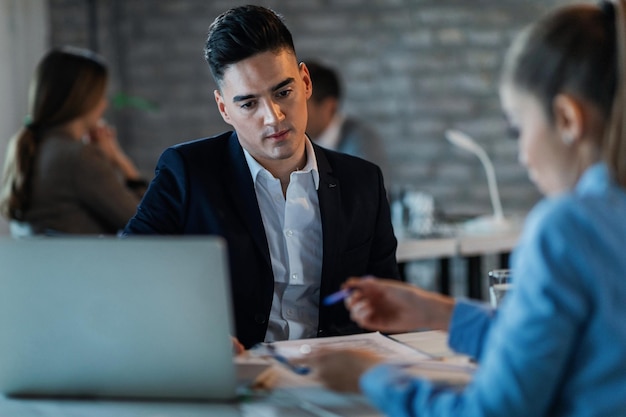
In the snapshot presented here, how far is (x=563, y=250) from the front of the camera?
960mm

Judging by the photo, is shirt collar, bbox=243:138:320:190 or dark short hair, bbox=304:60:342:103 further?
dark short hair, bbox=304:60:342:103

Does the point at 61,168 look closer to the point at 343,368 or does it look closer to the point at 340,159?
A: the point at 340,159

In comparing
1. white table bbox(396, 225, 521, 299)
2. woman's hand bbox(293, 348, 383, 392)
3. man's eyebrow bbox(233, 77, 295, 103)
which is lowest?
white table bbox(396, 225, 521, 299)

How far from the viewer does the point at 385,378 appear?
1103mm

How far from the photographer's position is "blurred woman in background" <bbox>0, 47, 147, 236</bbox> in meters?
3.44

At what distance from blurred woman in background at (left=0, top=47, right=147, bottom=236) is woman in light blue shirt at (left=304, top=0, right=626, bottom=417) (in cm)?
249

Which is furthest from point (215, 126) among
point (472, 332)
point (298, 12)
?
point (472, 332)

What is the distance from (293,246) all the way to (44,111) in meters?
1.87

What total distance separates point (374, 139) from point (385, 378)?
3282 mm

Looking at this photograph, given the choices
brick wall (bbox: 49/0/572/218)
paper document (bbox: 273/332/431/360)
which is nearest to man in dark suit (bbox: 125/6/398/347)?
paper document (bbox: 273/332/431/360)

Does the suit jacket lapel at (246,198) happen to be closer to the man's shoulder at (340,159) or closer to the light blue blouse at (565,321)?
the man's shoulder at (340,159)

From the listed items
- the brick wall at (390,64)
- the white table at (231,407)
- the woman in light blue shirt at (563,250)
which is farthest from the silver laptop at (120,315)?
the brick wall at (390,64)

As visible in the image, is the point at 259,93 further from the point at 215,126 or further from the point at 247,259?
the point at 215,126

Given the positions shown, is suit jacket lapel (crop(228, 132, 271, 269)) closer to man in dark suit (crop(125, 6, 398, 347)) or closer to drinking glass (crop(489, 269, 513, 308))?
man in dark suit (crop(125, 6, 398, 347))
